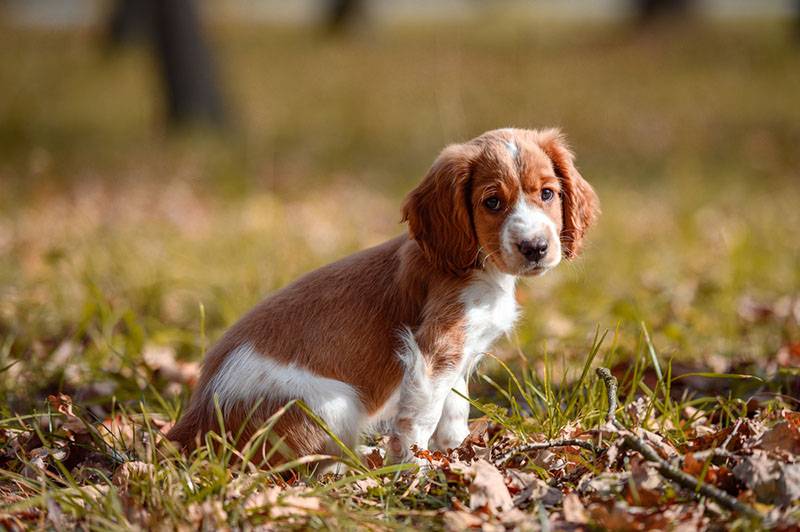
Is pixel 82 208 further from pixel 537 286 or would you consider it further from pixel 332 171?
pixel 537 286

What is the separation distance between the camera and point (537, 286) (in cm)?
632

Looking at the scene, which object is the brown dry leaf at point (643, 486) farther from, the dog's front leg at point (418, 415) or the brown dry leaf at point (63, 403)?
the brown dry leaf at point (63, 403)

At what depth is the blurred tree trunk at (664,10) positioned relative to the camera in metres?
20.8

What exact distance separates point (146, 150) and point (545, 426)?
956cm

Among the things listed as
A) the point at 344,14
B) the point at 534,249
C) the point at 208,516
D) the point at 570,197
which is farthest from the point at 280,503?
Result: the point at 344,14

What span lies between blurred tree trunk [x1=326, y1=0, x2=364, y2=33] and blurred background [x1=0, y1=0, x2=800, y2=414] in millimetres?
1551

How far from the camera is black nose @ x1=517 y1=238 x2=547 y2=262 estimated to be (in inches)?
125

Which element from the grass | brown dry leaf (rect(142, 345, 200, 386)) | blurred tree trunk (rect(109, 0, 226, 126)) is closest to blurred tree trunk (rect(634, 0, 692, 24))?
the grass

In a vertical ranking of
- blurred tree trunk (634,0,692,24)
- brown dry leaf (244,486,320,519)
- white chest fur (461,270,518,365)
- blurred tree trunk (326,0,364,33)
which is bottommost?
brown dry leaf (244,486,320,519)

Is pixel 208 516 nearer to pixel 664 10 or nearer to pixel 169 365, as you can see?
pixel 169 365

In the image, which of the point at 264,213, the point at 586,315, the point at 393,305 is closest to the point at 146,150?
the point at 264,213

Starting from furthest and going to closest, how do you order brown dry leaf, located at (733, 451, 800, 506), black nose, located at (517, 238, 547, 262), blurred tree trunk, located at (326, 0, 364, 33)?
blurred tree trunk, located at (326, 0, 364, 33), black nose, located at (517, 238, 547, 262), brown dry leaf, located at (733, 451, 800, 506)

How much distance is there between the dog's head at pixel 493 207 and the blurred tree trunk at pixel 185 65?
994cm

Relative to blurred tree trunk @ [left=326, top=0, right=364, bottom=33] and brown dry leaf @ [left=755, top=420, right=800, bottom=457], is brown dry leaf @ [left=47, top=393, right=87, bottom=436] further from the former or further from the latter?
blurred tree trunk @ [left=326, top=0, right=364, bottom=33]
